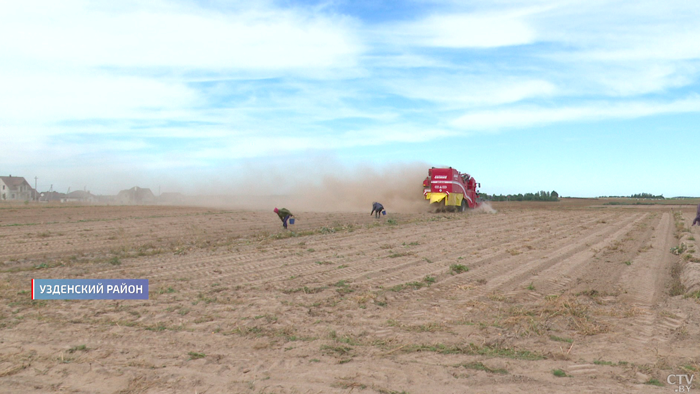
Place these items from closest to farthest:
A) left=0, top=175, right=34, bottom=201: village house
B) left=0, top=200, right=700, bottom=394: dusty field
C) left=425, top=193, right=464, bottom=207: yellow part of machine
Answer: left=0, top=200, right=700, bottom=394: dusty field → left=425, top=193, right=464, bottom=207: yellow part of machine → left=0, top=175, right=34, bottom=201: village house

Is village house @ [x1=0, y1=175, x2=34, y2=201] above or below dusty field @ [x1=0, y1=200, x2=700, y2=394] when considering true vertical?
above

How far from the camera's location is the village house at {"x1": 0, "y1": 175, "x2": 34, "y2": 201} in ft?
267

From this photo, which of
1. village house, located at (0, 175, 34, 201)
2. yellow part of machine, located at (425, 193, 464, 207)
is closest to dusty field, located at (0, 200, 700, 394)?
yellow part of machine, located at (425, 193, 464, 207)

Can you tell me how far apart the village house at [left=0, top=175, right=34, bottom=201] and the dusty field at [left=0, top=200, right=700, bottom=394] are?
81461mm

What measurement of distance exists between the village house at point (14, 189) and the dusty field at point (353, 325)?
8146 centimetres

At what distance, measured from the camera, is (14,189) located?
8188cm

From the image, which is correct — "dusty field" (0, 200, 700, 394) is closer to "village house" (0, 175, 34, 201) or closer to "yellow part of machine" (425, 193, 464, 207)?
"yellow part of machine" (425, 193, 464, 207)

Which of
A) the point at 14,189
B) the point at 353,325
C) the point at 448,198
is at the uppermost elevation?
the point at 14,189

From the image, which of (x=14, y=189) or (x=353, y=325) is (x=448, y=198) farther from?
(x=14, y=189)

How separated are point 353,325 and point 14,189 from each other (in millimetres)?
94959

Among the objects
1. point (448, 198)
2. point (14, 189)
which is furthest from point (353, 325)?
point (14, 189)

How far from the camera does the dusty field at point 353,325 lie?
529 centimetres

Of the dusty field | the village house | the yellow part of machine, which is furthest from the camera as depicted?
the village house

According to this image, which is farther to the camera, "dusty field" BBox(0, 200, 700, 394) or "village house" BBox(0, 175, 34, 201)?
"village house" BBox(0, 175, 34, 201)
